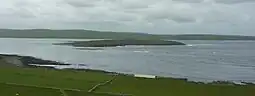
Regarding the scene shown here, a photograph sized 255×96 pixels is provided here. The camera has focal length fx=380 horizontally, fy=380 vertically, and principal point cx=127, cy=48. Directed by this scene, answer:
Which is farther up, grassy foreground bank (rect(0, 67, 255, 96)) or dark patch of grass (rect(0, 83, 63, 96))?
dark patch of grass (rect(0, 83, 63, 96))

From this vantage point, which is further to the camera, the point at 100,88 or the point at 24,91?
the point at 100,88

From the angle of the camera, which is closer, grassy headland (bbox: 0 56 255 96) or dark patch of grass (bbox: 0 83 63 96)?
dark patch of grass (bbox: 0 83 63 96)

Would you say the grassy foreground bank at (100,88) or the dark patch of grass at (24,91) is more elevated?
the dark patch of grass at (24,91)

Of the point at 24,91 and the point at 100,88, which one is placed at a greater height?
the point at 24,91

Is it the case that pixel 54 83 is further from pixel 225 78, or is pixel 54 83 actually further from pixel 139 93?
pixel 225 78

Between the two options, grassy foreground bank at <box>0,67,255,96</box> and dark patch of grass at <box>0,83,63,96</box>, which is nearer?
dark patch of grass at <box>0,83,63,96</box>

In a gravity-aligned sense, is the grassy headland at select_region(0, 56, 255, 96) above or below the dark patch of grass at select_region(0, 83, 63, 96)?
below

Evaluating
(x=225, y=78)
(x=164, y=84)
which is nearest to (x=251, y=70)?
(x=225, y=78)

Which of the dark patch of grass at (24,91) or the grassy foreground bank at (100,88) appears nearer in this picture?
the dark patch of grass at (24,91)

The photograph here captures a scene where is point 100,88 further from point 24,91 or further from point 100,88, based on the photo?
point 24,91

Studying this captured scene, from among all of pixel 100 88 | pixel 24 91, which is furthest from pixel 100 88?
pixel 24 91

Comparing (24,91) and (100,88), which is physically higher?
(24,91)
